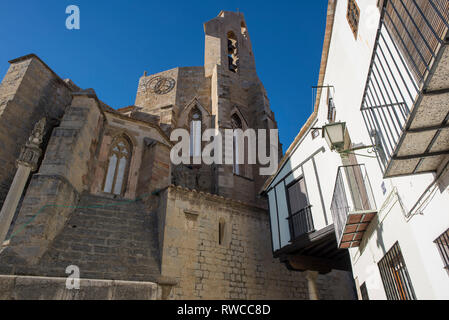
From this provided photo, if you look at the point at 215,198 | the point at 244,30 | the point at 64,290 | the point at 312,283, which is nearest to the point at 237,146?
the point at 215,198

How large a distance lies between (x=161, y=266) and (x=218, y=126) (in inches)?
322

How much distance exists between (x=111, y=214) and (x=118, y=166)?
234cm

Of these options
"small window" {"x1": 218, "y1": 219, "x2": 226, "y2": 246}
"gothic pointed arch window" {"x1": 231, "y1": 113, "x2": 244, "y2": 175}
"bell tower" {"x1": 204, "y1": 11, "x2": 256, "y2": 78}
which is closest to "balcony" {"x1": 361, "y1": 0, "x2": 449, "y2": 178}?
"small window" {"x1": 218, "y1": 219, "x2": 226, "y2": 246}

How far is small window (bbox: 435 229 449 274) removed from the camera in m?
3.00

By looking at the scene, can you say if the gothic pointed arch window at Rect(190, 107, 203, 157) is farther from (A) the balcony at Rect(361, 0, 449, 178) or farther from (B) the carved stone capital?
(A) the balcony at Rect(361, 0, 449, 178)

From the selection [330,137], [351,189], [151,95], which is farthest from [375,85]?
[151,95]

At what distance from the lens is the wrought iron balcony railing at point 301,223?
308 inches

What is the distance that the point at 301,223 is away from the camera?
8180mm

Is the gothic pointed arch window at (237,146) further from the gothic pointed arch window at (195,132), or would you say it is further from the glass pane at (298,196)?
the glass pane at (298,196)

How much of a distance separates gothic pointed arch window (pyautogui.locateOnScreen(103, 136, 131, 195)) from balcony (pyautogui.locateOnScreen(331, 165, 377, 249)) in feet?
22.5

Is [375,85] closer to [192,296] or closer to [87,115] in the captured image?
[192,296]

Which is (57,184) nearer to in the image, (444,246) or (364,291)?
(364,291)

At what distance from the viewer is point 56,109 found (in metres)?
10.8

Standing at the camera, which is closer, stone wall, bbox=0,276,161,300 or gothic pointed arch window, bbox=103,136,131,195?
stone wall, bbox=0,276,161,300
